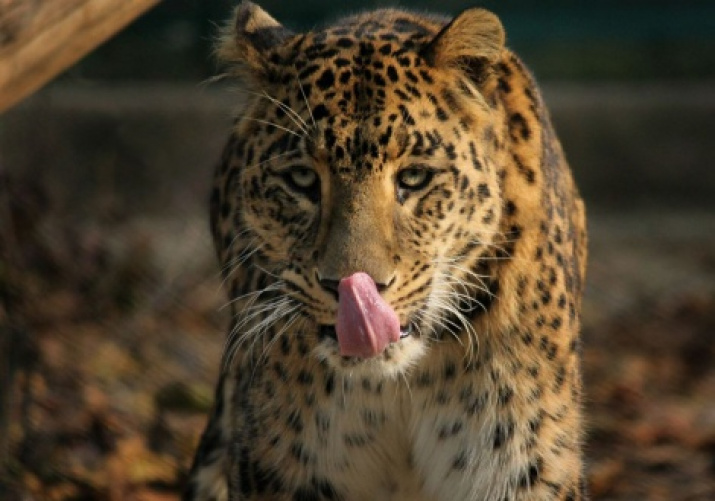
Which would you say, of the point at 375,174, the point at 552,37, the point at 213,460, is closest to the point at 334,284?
the point at 375,174

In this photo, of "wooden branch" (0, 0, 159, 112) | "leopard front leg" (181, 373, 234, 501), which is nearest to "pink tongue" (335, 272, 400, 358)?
Answer: "wooden branch" (0, 0, 159, 112)

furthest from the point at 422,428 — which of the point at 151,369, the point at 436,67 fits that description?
the point at 151,369

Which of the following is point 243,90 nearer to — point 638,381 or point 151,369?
point 151,369

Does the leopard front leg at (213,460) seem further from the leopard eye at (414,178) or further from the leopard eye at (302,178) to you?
the leopard eye at (414,178)

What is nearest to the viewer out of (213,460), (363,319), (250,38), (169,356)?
(363,319)

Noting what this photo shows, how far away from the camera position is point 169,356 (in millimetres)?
9180

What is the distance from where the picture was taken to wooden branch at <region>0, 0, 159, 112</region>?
4.62 m

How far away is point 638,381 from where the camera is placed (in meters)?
9.42

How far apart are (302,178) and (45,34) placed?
922 mm

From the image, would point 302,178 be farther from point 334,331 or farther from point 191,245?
point 191,245

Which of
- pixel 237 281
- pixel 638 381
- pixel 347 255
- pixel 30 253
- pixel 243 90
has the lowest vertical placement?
pixel 638 381

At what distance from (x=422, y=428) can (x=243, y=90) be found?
132cm

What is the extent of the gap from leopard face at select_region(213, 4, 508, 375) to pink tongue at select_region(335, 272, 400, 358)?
4cm

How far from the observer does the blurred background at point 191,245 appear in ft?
25.1
